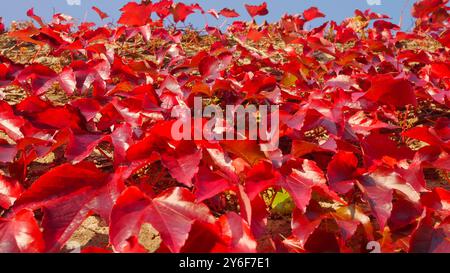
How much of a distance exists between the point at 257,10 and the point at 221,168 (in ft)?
6.46

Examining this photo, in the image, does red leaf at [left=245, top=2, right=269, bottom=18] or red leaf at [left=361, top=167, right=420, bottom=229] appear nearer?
red leaf at [left=361, top=167, right=420, bottom=229]

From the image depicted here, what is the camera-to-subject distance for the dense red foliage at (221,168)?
850 mm

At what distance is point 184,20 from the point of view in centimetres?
259

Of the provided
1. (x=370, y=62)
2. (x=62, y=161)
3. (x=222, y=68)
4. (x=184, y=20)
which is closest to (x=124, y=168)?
(x=62, y=161)

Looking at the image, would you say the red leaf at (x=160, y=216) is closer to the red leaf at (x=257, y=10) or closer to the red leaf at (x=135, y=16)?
the red leaf at (x=135, y=16)

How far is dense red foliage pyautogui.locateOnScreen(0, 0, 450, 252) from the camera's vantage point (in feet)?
2.79

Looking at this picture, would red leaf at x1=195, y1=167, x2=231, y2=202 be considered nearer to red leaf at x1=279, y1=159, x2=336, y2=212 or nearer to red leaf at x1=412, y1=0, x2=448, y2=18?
red leaf at x1=279, y1=159, x2=336, y2=212

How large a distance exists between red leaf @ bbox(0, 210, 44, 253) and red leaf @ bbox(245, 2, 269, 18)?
7.14ft

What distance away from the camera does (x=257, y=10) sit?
2.79 meters

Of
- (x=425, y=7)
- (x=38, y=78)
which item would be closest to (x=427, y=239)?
(x=38, y=78)

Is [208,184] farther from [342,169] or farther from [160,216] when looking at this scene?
[342,169]

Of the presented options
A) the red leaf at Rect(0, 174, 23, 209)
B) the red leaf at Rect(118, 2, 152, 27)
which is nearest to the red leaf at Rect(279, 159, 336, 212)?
the red leaf at Rect(0, 174, 23, 209)

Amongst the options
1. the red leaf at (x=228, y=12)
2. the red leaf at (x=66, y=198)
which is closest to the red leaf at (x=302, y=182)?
the red leaf at (x=66, y=198)
